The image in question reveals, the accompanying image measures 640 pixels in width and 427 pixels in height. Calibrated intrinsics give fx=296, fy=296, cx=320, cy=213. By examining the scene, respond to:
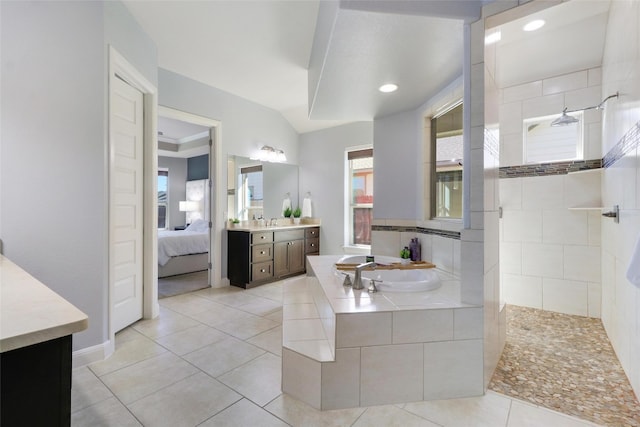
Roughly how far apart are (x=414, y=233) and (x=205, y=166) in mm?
5917

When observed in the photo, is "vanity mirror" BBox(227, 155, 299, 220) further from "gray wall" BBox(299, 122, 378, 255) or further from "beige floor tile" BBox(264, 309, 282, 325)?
"beige floor tile" BBox(264, 309, 282, 325)

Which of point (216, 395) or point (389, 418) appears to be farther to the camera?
point (216, 395)

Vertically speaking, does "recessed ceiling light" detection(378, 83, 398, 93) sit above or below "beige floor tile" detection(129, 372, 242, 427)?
above

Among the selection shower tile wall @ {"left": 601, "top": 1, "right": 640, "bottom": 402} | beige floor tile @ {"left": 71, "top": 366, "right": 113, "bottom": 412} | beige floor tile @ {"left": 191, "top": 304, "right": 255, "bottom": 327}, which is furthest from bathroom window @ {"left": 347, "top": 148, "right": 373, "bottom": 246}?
beige floor tile @ {"left": 71, "top": 366, "right": 113, "bottom": 412}

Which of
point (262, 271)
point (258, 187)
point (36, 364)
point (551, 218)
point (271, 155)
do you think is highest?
point (271, 155)

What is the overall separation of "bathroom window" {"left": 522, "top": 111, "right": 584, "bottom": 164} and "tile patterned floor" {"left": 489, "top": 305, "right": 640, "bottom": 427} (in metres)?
1.67

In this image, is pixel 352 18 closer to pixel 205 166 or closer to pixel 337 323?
pixel 337 323

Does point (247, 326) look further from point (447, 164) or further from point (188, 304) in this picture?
point (447, 164)

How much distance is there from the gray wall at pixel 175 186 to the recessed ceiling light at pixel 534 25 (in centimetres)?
748

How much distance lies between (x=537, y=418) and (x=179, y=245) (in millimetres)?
4780

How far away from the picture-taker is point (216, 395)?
1.74 meters

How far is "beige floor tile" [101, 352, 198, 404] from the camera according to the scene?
177cm

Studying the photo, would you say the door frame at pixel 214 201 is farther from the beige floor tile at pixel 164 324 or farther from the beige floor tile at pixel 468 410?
the beige floor tile at pixel 468 410

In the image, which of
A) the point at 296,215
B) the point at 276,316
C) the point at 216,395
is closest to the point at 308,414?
the point at 216,395
